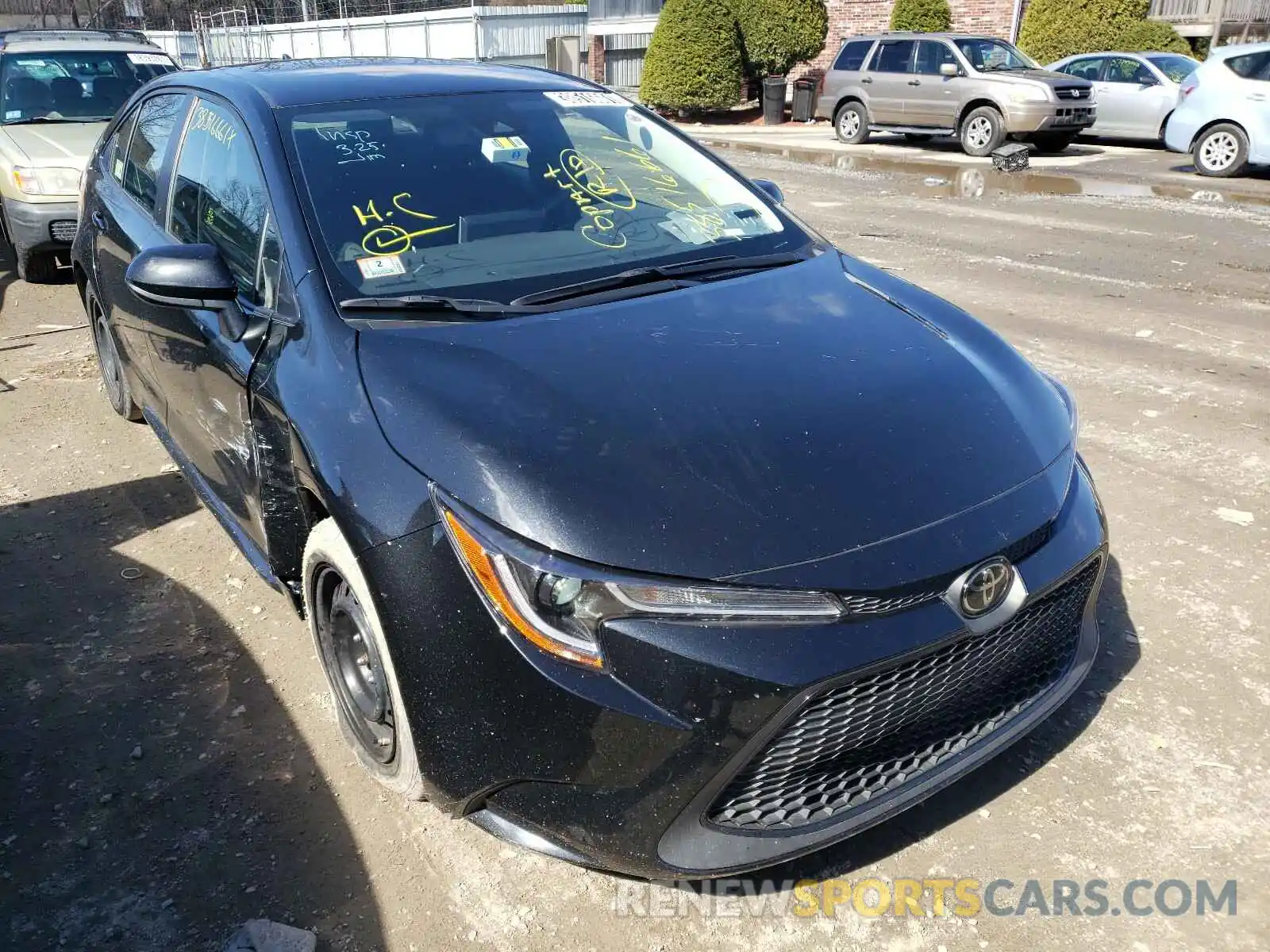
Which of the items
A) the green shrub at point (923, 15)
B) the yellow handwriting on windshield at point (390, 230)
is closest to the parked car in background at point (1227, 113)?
the green shrub at point (923, 15)

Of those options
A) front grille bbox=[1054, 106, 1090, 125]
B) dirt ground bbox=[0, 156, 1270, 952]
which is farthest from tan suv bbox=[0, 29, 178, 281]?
front grille bbox=[1054, 106, 1090, 125]

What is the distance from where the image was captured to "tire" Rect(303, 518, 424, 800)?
2334 mm

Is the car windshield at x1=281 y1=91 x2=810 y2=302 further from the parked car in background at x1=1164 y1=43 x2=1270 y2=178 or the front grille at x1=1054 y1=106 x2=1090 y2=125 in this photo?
the front grille at x1=1054 y1=106 x2=1090 y2=125

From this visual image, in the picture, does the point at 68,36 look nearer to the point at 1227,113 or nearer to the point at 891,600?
the point at 891,600

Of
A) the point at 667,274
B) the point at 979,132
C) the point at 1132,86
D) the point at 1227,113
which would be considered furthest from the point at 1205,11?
the point at 667,274

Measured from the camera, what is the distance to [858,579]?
204 cm

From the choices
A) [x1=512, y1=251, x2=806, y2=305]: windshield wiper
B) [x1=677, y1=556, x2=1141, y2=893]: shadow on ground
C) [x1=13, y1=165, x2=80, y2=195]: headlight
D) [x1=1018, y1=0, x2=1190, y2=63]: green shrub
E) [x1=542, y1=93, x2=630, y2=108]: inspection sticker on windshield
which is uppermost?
[x1=1018, y1=0, x2=1190, y2=63]: green shrub

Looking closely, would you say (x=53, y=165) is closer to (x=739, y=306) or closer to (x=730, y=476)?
(x=739, y=306)

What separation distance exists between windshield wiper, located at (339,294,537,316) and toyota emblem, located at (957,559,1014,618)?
1315mm

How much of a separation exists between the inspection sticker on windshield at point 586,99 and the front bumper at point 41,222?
5140 millimetres

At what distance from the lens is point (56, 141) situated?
7.83 m

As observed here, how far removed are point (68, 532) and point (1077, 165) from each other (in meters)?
14.2

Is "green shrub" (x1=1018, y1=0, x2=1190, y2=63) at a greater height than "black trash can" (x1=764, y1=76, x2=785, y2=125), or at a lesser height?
greater

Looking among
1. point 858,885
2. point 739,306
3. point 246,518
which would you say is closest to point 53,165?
point 246,518
